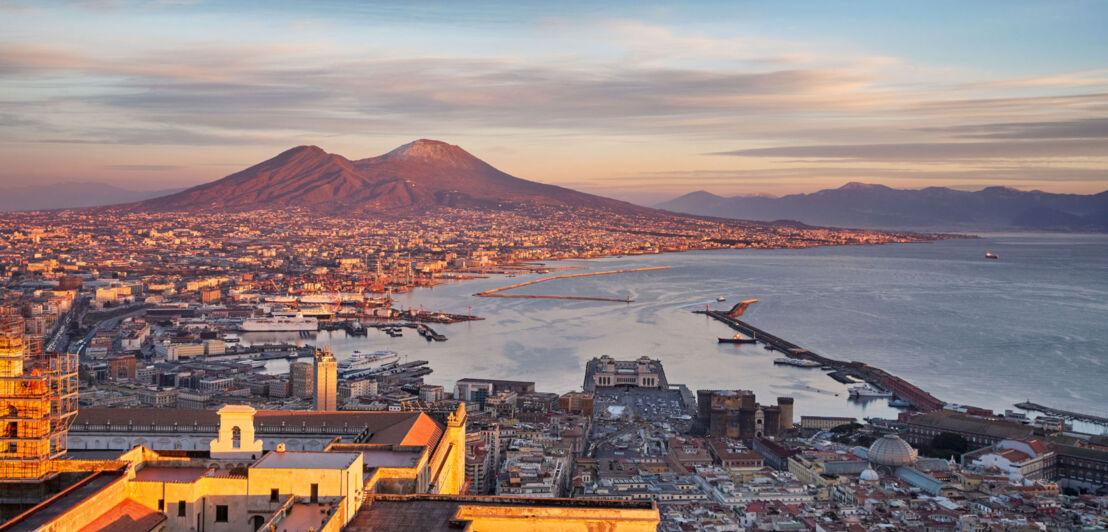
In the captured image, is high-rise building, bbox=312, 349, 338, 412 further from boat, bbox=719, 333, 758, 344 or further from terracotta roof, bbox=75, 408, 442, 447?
boat, bbox=719, 333, 758, 344

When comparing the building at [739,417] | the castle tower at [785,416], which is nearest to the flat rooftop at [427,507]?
the building at [739,417]

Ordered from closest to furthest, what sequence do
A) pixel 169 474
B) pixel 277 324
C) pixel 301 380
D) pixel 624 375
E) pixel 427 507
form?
pixel 427 507
pixel 169 474
pixel 301 380
pixel 624 375
pixel 277 324

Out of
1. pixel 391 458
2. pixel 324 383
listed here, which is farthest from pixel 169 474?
pixel 324 383

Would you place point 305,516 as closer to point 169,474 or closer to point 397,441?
point 169,474

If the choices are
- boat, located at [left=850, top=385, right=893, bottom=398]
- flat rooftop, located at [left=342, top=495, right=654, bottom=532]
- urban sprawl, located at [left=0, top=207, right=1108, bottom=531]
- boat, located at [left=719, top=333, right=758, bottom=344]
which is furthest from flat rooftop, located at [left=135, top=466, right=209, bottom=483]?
boat, located at [left=719, top=333, right=758, bottom=344]

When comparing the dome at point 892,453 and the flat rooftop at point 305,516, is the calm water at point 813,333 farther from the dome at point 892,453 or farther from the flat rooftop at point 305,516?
the flat rooftop at point 305,516

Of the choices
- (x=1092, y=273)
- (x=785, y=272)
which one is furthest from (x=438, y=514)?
(x=1092, y=273)

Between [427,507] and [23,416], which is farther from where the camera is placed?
[23,416]
